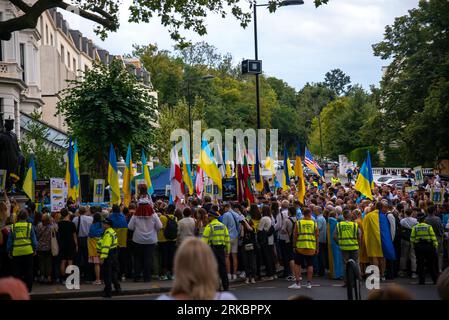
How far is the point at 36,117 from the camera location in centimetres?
3891

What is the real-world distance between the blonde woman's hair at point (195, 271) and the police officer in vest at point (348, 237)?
11.4m

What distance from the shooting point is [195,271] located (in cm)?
446

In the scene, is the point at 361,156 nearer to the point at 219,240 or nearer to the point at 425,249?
the point at 425,249

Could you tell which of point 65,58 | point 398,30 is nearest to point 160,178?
point 398,30

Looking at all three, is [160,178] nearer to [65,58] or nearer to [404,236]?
[404,236]

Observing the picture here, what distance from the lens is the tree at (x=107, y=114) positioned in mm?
31672

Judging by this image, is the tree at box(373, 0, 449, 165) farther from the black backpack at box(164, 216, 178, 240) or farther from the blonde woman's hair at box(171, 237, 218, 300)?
the blonde woman's hair at box(171, 237, 218, 300)

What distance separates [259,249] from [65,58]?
174 feet

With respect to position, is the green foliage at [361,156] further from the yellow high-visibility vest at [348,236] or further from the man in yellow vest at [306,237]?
the man in yellow vest at [306,237]

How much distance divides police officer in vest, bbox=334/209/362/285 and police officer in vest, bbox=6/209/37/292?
6027mm

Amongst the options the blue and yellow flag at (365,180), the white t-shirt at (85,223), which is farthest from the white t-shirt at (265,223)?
the blue and yellow flag at (365,180)

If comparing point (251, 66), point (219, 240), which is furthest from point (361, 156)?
point (219, 240)

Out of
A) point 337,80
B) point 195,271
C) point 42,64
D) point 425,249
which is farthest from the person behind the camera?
point 337,80

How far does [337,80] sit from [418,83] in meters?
149
